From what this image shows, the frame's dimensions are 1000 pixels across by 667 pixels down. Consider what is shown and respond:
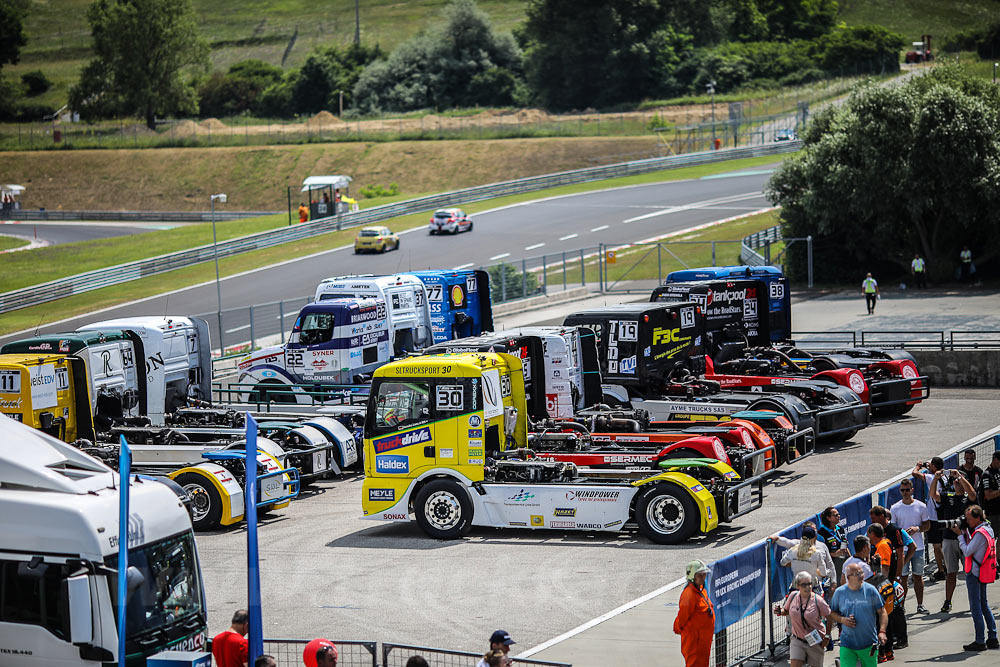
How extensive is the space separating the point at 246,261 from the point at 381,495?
153ft

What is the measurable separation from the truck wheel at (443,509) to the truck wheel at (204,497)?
3.48 meters

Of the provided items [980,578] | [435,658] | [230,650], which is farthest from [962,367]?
[230,650]

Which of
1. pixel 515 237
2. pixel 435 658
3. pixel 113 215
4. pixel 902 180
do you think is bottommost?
pixel 435 658

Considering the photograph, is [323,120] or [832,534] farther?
[323,120]

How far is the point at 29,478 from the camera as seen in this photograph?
422 inches

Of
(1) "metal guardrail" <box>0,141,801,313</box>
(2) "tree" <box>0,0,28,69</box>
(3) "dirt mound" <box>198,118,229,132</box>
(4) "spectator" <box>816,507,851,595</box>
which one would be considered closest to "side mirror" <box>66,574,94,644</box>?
(4) "spectator" <box>816,507,851,595</box>

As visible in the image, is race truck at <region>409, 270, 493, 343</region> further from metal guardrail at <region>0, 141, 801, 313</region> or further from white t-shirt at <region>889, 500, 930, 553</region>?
metal guardrail at <region>0, 141, 801, 313</region>

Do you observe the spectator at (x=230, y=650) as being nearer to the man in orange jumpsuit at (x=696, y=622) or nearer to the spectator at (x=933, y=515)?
the man in orange jumpsuit at (x=696, y=622)

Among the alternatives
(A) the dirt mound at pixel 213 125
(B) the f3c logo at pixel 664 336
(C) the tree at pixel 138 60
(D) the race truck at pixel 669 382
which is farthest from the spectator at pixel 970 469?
(C) the tree at pixel 138 60

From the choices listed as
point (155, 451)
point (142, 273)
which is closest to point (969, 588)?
point (155, 451)

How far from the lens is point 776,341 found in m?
33.0

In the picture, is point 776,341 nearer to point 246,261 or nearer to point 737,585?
point 737,585

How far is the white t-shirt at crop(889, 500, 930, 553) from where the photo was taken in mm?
15305

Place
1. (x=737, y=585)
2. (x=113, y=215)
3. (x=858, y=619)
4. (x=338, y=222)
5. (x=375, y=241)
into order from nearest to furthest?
(x=858, y=619), (x=737, y=585), (x=375, y=241), (x=338, y=222), (x=113, y=215)
